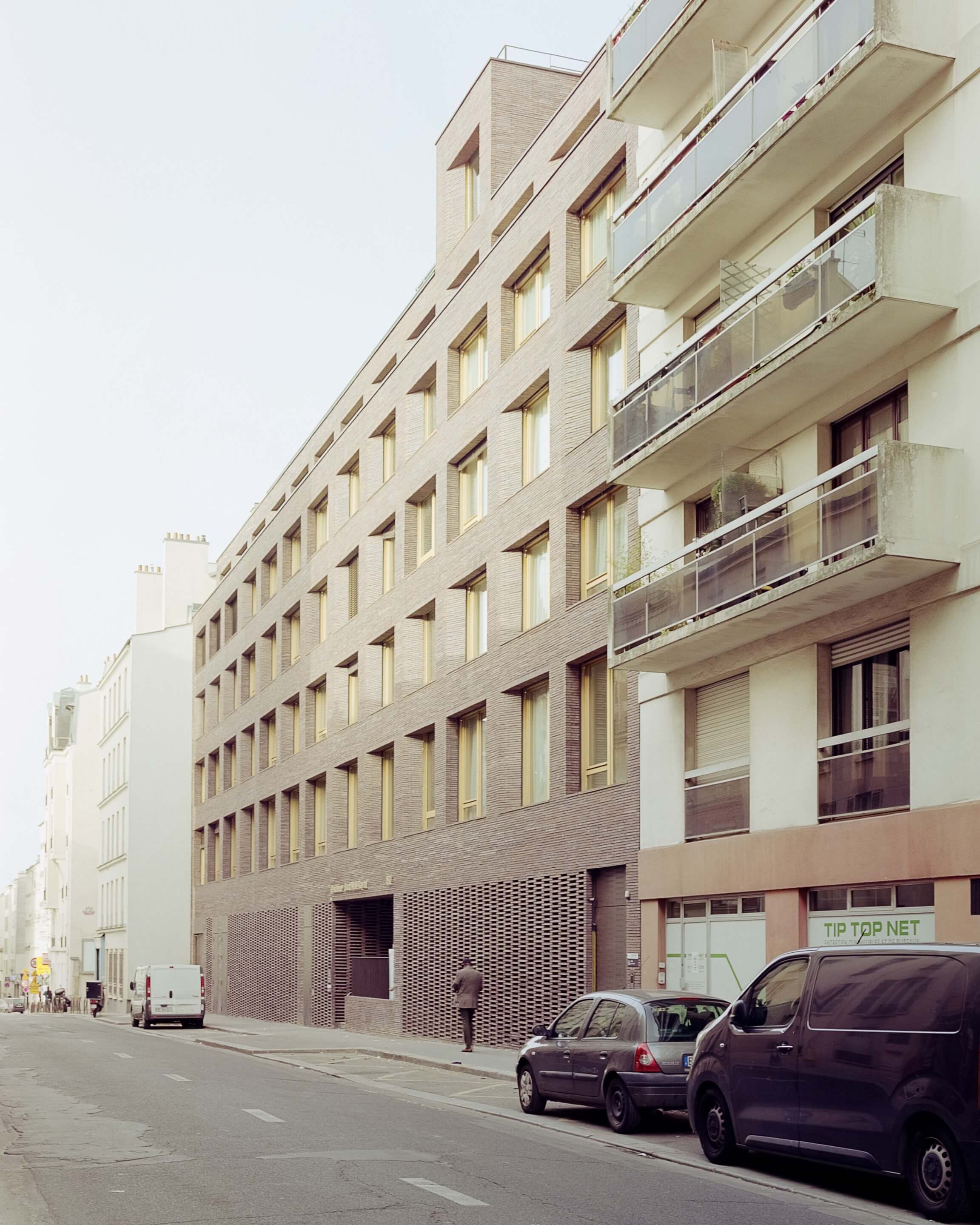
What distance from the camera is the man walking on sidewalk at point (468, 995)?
1038 inches

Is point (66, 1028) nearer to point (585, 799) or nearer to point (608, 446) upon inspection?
point (585, 799)

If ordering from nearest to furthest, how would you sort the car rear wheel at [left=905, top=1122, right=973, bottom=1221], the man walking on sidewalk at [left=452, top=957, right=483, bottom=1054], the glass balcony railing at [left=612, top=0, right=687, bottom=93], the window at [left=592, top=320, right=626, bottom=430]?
the car rear wheel at [left=905, top=1122, right=973, bottom=1221], the glass balcony railing at [left=612, top=0, right=687, bottom=93], the window at [left=592, top=320, right=626, bottom=430], the man walking on sidewalk at [left=452, top=957, right=483, bottom=1054]

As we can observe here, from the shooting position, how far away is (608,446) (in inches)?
933

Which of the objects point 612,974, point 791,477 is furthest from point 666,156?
point 612,974

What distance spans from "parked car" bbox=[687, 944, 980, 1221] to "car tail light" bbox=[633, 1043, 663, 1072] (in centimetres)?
174

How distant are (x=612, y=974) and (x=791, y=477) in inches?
343

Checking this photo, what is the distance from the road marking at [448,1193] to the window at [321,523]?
35084 mm

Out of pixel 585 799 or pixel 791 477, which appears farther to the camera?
pixel 585 799

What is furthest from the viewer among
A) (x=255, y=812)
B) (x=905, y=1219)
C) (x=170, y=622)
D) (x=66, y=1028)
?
(x=170, y=622)

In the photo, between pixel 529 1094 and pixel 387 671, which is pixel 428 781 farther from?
pixel 529 1094

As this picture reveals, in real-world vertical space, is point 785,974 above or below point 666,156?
below

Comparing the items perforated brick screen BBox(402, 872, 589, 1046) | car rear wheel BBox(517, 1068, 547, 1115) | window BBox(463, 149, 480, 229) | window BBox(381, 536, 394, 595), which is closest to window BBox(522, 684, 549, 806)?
perforated brick screen BBox(402, 872, 589, 1046)

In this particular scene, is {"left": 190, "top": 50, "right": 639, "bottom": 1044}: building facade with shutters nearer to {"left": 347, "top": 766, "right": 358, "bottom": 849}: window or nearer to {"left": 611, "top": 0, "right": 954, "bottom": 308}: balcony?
{"left": 347, "top": 766, "right": 358, "bottom": 849}: window

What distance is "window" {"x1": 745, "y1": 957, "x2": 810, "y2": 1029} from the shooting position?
459 inches
